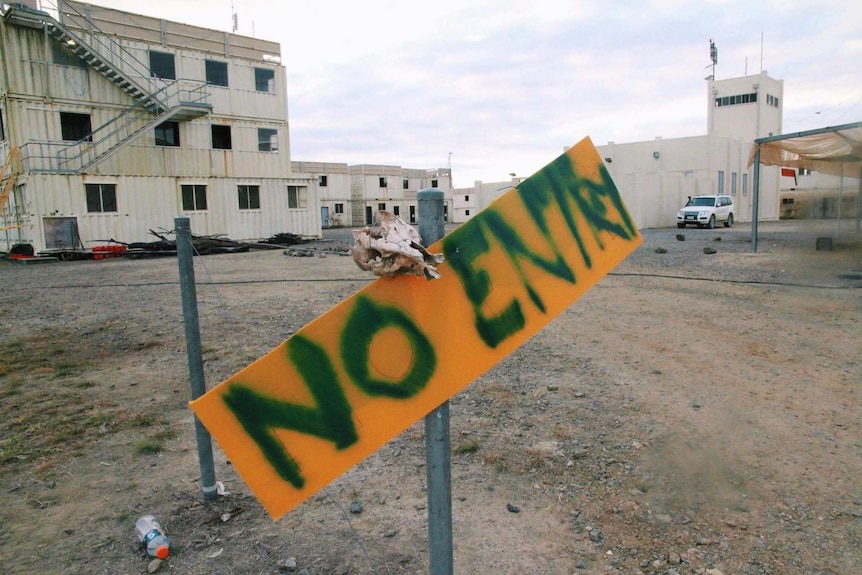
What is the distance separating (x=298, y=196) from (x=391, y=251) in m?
28.0

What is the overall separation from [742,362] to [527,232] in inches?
187

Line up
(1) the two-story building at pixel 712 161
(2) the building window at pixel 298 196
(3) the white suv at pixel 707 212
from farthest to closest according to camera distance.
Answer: (1) the two-story building at pixel 712 161, (2) the building window at pixel 298 196, (3) the white suv at pixel 707 212

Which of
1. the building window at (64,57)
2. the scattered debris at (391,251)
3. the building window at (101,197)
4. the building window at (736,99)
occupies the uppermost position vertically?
the building window at (736,99)

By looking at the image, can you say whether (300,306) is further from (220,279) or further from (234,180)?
(234,180)

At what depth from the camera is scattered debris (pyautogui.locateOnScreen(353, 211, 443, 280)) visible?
1180 mm

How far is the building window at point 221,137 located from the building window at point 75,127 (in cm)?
491

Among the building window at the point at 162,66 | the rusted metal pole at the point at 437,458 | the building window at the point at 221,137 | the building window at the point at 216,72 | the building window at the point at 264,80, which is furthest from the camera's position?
the building window at the point at 264,80

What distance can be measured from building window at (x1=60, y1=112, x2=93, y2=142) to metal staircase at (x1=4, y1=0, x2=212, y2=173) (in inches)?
15.1

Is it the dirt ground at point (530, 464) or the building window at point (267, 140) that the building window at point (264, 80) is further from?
the dirt ground at point (530, 464)

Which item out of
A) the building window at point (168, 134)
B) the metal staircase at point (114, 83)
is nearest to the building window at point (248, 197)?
the building window at point (168, 134)

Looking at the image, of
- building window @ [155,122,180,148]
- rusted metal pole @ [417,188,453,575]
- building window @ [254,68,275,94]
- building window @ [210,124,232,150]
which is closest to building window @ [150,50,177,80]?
building window @ [155,122,180,148]

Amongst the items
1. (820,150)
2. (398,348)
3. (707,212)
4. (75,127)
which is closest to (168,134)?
(75,127)

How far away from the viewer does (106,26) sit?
22078 mm

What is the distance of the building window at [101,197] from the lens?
70.2 feet
